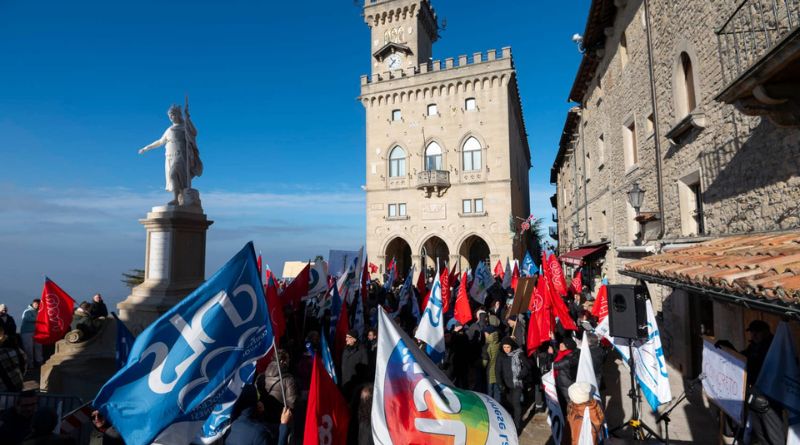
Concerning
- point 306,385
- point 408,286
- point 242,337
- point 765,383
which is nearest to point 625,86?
point 408,286

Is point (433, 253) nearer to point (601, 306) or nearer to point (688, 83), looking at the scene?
point (601, 306)

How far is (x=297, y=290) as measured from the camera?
372 inches

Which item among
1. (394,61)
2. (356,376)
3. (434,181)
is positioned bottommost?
(356,376)

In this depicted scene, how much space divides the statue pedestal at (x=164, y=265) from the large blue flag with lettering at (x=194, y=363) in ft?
18.0

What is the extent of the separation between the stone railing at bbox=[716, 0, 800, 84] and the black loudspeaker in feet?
10.4

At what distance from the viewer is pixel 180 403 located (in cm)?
339

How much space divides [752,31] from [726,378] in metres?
4.73

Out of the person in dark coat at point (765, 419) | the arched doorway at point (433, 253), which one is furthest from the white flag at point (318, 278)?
the arched doorway at point (433, 253)

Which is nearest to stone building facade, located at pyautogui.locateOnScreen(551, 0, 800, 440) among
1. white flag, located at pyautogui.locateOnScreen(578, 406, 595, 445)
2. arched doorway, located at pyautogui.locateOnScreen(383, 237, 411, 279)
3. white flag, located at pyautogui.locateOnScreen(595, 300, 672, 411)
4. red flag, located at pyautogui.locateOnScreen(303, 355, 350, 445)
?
white flag, located at pyautogui.locateOnScreen(595, 300, 672, 411)

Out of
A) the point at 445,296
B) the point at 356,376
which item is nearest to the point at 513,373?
the point at 356,376

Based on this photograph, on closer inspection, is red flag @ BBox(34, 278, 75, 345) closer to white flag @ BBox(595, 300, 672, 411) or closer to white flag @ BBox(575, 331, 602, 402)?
white flag @ BBox(575, 331, 602, 402)

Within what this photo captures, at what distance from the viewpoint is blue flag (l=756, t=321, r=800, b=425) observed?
389cm

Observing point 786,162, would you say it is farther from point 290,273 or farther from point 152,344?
point 290,273

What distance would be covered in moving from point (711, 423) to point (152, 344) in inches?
322
